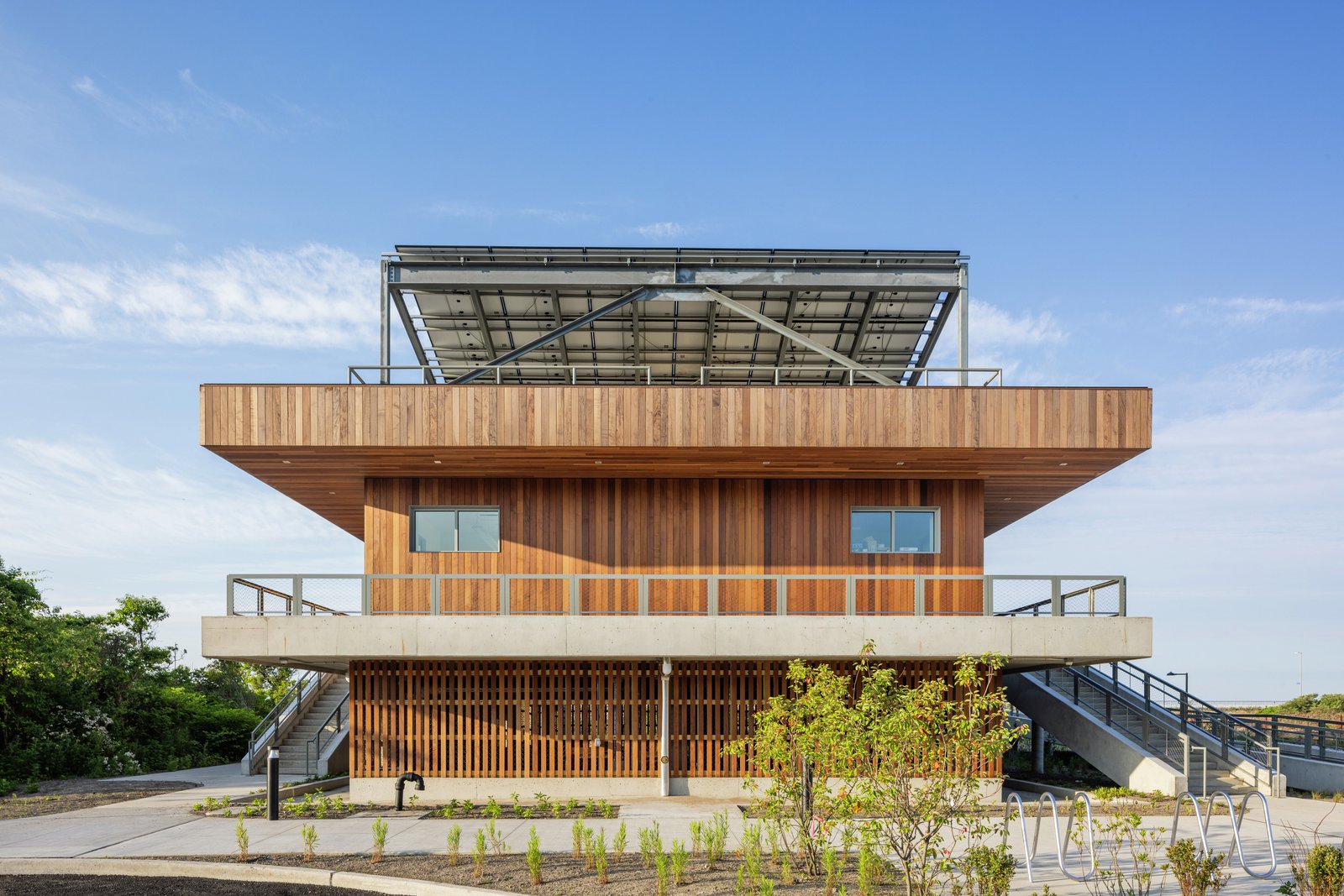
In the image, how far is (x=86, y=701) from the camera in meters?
27.4

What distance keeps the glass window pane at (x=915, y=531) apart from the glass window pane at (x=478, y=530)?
7821 millimetres

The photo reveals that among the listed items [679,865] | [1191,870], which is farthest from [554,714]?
[1191,870]

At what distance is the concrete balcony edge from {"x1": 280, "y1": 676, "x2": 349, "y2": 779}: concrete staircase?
697cm

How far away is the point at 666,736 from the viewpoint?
19188mm

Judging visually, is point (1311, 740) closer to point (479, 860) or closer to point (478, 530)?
point (478, 530)

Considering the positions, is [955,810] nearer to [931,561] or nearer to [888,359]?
[931,561]

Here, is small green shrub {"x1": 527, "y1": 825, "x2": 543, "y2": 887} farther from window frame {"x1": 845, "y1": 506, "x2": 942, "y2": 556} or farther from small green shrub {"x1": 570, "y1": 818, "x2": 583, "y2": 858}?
window frame {"x1": 845, "y1": 506, "x2": 942, "y2": 556}

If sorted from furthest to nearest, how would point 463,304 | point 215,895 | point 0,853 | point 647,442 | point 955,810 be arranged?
point 463,304, point 647,442, point 0,853, point 215,895, point 955,810

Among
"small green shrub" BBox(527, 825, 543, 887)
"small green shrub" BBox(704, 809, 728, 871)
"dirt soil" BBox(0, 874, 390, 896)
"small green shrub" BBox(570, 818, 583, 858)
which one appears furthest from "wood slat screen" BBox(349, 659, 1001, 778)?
"small green shrub" BBox(527, 825, 543, 887)

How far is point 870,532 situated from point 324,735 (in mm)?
14537

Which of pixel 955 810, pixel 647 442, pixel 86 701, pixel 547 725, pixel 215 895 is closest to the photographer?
pixel 955 810

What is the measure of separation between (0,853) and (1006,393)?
1614 cm

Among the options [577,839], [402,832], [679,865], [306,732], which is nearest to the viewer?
[679,865]

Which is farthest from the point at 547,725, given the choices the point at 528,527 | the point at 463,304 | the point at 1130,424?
the point at 1130,424
